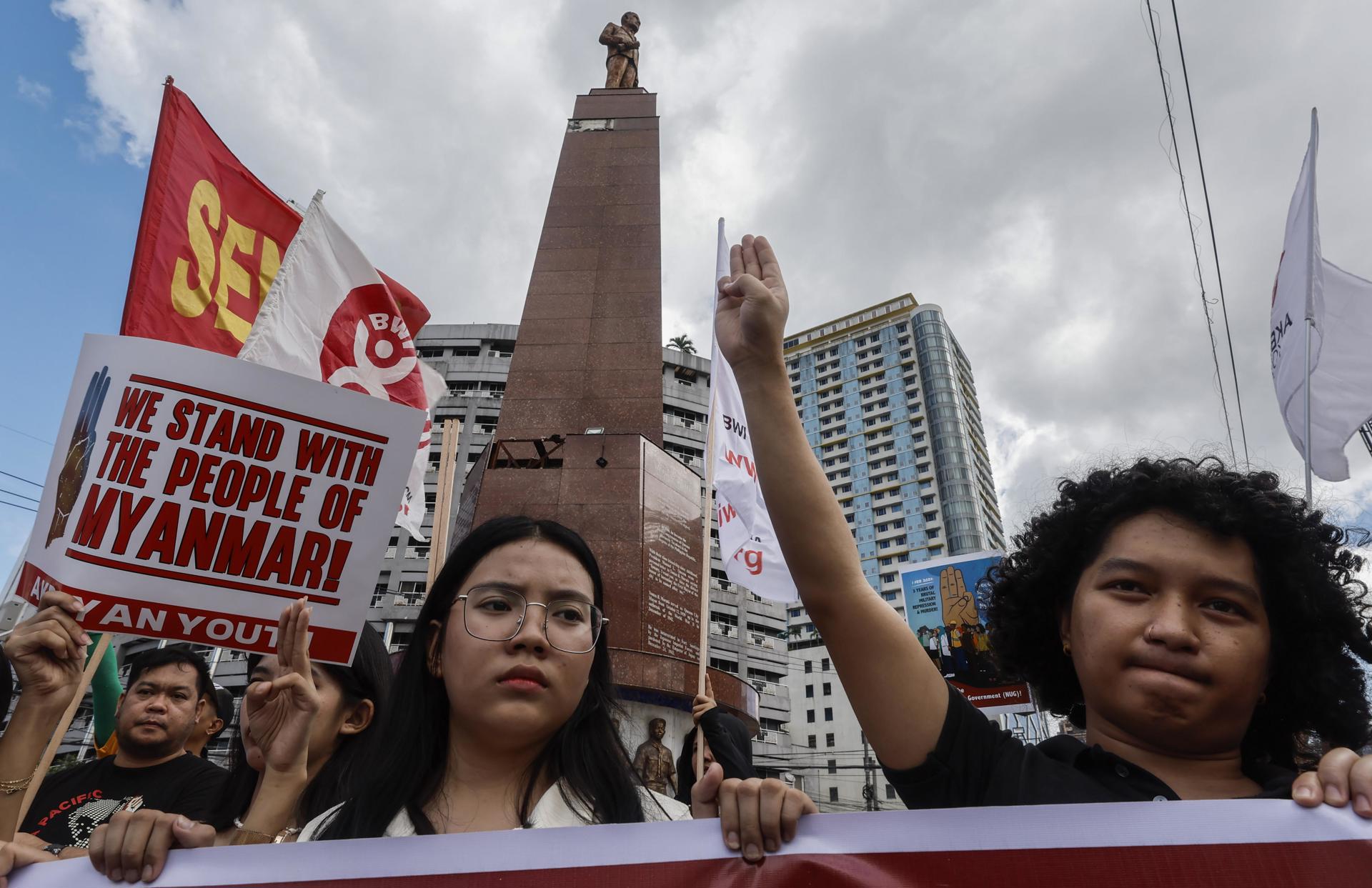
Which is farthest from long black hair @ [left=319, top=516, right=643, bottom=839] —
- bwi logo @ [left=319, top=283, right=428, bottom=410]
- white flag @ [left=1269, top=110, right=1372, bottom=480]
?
white flag @ [left=1269, top=110, right=1372, bottom=480]

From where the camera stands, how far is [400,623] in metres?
35.1

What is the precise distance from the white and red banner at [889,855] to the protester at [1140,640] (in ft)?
0.27

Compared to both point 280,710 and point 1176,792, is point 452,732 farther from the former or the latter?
point 1176,792

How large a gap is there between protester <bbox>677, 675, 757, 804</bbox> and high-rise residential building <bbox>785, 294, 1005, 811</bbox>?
61.1m

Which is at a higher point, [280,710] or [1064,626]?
[1064,626]

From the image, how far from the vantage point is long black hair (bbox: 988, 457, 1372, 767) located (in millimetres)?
1515

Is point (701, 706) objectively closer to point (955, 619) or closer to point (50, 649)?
point (50, 649)

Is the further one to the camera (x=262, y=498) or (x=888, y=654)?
(x=262, y=498)

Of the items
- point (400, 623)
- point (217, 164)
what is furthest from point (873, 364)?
point (217, 164)

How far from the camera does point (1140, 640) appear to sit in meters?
1.30

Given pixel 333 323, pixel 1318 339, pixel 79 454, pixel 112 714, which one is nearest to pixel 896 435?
pixel 1318 339

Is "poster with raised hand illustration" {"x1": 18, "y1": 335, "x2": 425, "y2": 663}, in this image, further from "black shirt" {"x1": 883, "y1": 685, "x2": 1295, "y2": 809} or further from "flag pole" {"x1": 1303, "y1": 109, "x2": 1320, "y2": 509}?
"flag pole" {"x1": 1303, "y1": 109, "x2": 1320, "y2": 509}

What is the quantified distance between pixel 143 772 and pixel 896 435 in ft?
270

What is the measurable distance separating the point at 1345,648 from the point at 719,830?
53.0 inches
